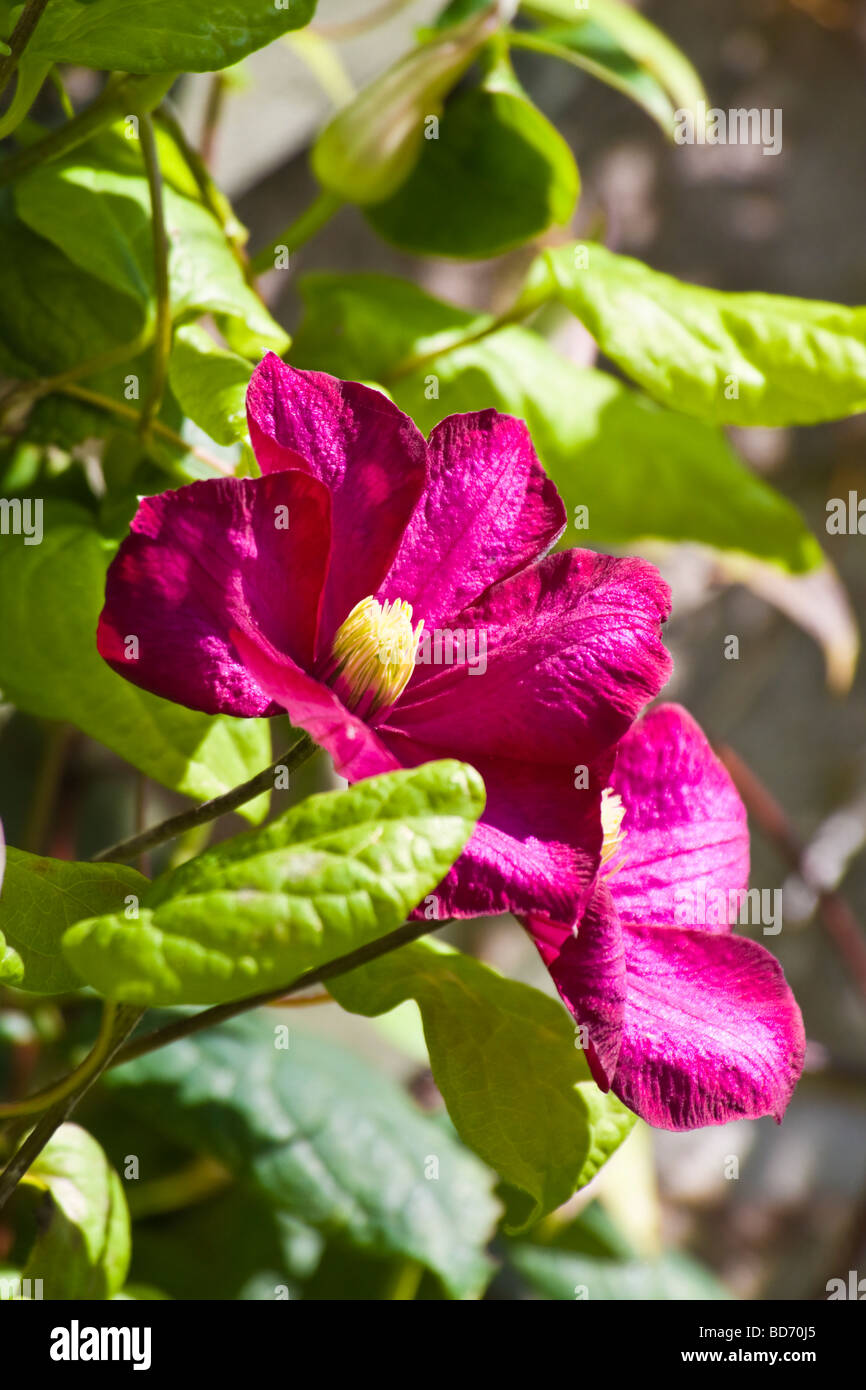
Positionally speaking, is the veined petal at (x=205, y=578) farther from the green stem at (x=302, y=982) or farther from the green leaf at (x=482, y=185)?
the green leaf at (x=482, y=185)

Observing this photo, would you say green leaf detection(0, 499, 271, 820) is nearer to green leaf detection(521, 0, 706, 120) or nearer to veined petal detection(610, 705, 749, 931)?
veined petal detection(610, 705, 749, 931)

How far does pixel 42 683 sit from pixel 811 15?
3.86ft

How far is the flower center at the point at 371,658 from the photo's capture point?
34 centimetres

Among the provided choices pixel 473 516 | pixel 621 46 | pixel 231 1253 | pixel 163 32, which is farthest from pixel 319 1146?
pixel 621 46

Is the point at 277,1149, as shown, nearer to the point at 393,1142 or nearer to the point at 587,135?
the point at 393,1142

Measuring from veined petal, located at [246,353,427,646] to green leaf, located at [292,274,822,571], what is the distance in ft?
0.60

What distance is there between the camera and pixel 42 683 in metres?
0.41

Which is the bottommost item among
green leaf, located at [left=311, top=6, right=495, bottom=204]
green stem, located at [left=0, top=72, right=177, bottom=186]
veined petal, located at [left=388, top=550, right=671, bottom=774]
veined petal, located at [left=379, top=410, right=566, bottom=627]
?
veined petal, located at [left=388, top=550, right=671, bottom=774]

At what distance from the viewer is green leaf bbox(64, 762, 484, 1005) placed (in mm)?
250

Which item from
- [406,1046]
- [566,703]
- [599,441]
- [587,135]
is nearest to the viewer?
[566,703]

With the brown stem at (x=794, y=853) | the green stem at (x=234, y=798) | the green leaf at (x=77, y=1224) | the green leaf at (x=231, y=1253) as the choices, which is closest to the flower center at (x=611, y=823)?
the green stem at (x=234, y=798)

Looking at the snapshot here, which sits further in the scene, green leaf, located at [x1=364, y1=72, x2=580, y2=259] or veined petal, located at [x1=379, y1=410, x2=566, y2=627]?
green leaf, located at [x1=364, y1=72, x2=580, y2=259]

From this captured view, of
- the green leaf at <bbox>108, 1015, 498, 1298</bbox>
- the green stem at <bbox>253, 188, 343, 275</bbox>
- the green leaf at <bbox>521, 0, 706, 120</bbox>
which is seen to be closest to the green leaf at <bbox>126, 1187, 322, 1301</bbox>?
the green leaf at <bbox>108, 1015, 498, 1298</bbox>
